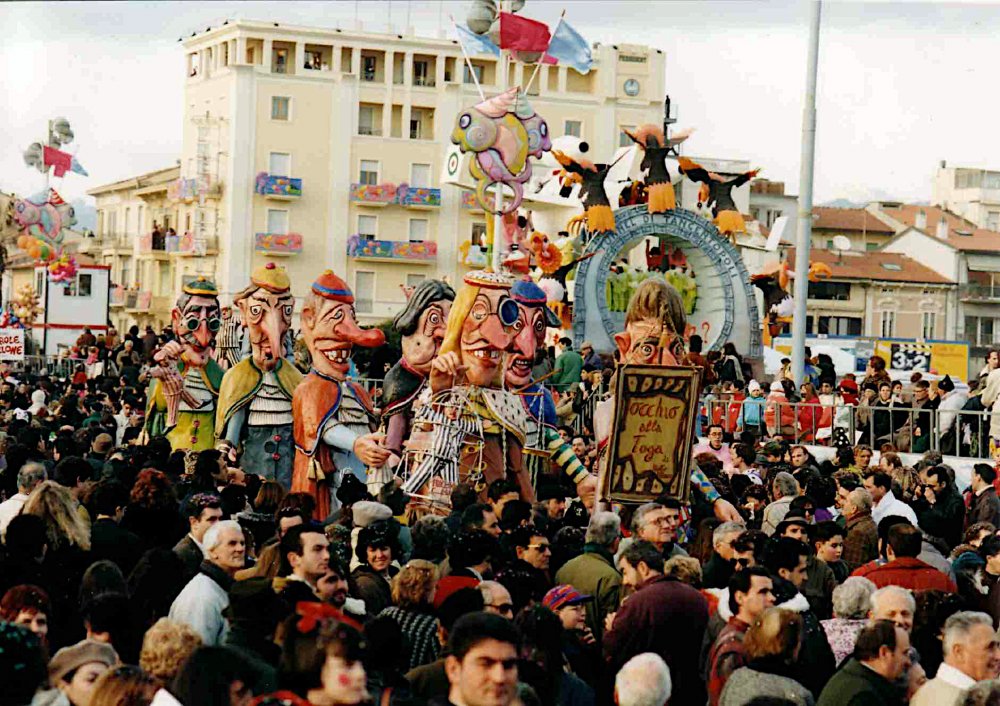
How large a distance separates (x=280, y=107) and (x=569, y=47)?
40.7 metres

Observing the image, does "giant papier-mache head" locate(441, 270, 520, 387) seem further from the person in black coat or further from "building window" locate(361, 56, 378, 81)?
"building window" locate(361, 56, 378, 81)

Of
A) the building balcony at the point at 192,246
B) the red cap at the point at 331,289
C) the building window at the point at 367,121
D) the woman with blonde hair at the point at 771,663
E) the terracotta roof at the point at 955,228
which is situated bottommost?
the woman with blonde hair at the point at 771,663

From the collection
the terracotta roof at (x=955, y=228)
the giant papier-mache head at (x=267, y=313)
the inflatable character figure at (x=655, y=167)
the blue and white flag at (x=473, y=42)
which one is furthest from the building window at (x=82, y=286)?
the terracotta roof at (x=955, y=228)

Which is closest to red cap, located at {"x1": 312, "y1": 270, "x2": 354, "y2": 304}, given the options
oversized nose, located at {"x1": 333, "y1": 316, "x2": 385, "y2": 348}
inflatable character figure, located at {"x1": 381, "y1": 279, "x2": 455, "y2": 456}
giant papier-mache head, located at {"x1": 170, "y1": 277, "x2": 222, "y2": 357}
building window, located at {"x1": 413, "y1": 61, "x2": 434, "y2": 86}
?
oversized nose, located at {"x1": 333, "y1": 316, "x2": 385, "y2": 348}

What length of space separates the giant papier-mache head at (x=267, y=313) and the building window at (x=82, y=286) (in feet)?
68.6

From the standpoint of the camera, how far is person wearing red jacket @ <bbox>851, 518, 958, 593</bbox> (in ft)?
33.5

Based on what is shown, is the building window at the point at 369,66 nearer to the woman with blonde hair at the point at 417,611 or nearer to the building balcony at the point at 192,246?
the building balcony at the point at 192,246

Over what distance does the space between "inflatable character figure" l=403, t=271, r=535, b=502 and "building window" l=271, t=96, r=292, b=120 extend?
55637 mm

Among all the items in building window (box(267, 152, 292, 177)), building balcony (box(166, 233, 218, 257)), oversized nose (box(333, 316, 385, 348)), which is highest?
building window (box(267, 152, 292, 177))

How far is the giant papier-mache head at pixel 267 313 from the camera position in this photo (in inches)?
704

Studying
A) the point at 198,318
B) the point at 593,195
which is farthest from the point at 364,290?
the point at 198,318

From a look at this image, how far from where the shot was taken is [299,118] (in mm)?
71250

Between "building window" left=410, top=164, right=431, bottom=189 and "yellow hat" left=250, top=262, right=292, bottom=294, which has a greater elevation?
"building window" left=410, top=164, right=431, bottom=189

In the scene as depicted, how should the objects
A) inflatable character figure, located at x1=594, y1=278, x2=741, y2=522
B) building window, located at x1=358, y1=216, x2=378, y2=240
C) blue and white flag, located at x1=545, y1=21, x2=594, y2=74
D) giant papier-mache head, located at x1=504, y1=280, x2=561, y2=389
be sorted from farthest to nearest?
building window, located at x1=358, y1=216, x2=378, y2=240 → blue and white flag, located at x1=545, y1=21, x2=594, y2=74 → giant papier-mache head, located at x1=504, y1=280, x2=561, y2=389 → inflatable character figure, located at x1=594, y1=278, x2=741, y2=522
